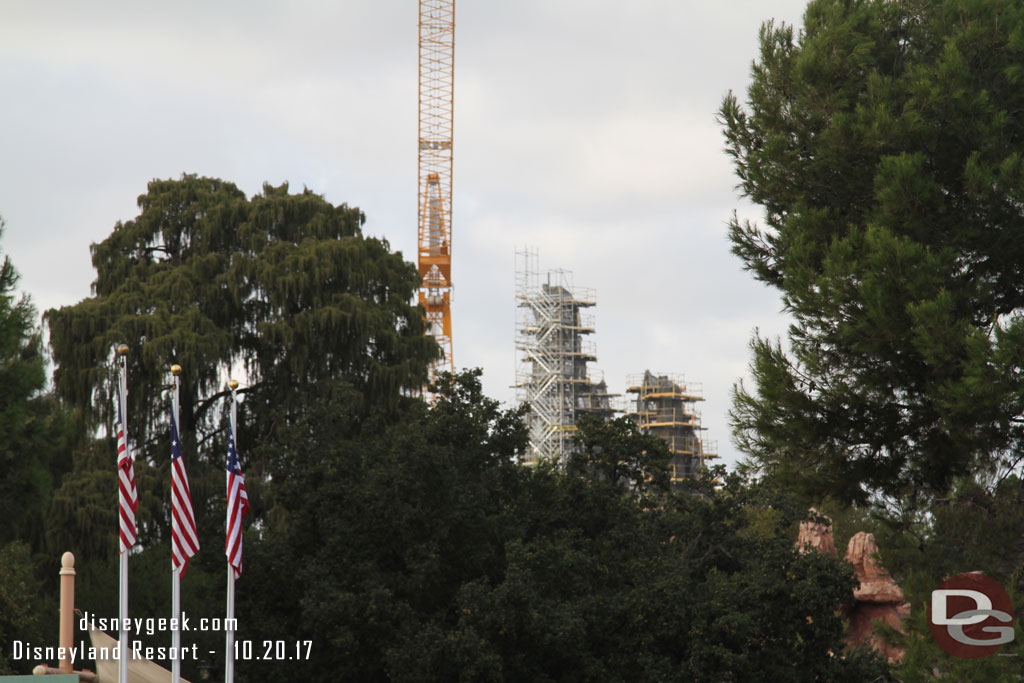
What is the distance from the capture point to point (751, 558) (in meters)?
25.0

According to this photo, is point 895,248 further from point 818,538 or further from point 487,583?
point 818,538

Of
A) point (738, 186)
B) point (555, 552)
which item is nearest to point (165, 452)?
point (555, 552)

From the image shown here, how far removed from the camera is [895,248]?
1145 centimetres

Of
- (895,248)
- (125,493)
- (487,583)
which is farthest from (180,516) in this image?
(895,248)

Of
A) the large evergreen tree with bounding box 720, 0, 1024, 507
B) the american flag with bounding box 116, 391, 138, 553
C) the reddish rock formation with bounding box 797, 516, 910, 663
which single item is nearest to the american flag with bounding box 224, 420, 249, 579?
the american flag with bounding box 116, 391, 138, 553

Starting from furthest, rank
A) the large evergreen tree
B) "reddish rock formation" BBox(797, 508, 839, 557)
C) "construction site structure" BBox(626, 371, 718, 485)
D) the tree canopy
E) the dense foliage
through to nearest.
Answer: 1. "construction site structure" BBox(626, 371, 718, 485)
2. "reddish rock formation" BBox(797, 508, 839, 557)
3. the tree canopy
4. the dense foliage
5. the large evergreen tree

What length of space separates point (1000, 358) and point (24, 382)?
17548 mm

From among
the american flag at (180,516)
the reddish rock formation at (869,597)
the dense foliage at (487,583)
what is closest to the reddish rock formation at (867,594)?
the reddish rock formation at (869,597)

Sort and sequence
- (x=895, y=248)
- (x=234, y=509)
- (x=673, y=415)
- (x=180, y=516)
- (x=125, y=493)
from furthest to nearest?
(x=673, y=415)
(x=234, y=509)
(x=180, y=516)
(x=125, y=493)
(x=895, y=248)

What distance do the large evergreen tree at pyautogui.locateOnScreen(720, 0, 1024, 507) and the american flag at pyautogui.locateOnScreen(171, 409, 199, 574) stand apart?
7.02 m

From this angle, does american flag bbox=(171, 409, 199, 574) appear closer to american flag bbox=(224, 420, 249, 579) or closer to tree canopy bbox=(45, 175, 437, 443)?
american flag bbox=(224, 420, 249, 579)

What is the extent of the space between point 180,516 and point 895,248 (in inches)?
365

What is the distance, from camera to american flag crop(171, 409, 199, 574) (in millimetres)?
14875

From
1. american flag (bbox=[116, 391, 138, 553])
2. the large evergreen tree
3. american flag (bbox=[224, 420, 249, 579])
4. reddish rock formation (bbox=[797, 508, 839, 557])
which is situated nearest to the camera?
the large evergreen tree
